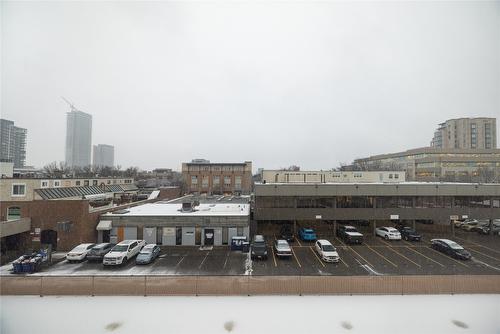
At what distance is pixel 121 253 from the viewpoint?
20.0 m

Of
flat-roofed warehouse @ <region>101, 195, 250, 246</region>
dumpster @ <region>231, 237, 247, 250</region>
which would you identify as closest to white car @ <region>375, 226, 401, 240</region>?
flat-roofed warehouse @ <region>101, 195, 250, 246</region>

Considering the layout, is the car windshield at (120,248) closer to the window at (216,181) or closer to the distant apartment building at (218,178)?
the distant apartment building at (218,178)

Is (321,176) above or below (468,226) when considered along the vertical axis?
above

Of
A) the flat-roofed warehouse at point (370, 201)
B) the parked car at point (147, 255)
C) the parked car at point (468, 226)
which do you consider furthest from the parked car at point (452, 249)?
the parked car at point (147, 255)

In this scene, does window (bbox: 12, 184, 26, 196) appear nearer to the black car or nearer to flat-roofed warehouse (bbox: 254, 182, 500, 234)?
flat-roofed warehouse (bbox: 254, 182, 500, 234)

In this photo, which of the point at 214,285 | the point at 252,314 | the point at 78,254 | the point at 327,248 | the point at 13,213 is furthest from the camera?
the point at 13,213

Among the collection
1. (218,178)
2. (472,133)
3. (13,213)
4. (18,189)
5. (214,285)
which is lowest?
(214,285)

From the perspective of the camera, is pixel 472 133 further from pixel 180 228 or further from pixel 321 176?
pixel 180 228

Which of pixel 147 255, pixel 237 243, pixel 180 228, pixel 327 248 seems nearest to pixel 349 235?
pixel 327 248

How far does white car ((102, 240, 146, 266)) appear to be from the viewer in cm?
1944

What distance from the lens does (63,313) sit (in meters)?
12.6

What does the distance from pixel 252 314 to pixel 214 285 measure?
289 cm

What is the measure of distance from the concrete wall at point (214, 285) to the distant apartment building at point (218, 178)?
63.7m

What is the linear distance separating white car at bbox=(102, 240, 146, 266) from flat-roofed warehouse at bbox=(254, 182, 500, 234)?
13.6 m
